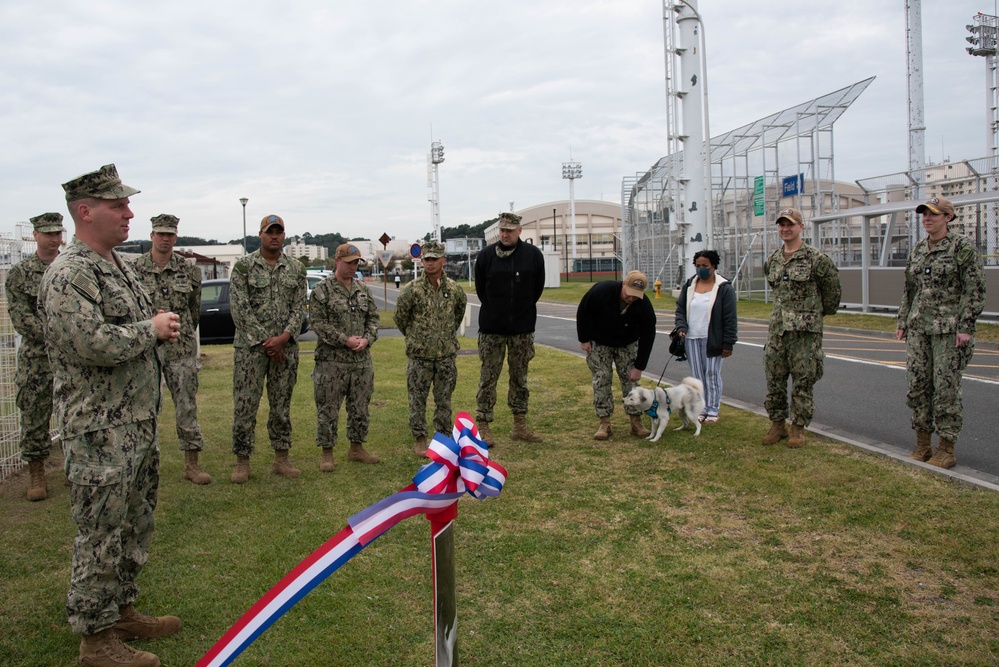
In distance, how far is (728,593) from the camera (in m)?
3.79

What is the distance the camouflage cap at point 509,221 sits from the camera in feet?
22.5

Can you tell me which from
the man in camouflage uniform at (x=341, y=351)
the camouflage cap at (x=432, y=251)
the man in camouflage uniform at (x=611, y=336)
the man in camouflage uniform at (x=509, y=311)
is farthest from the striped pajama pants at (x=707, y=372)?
the man in camouflage uniform at (x=341, y=351)

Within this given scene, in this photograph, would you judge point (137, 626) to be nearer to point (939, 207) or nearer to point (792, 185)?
point (939, 207)

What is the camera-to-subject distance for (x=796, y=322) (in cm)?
646

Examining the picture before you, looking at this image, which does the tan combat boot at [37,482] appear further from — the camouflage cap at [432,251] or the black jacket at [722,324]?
the black jacket at [722,324]

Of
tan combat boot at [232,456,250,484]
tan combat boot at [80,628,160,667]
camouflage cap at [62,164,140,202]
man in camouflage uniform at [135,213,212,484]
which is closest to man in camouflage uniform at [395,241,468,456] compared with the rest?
tan combat boot at [232,456,250,484]

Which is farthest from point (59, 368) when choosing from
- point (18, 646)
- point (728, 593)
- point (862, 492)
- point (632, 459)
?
point (862, 492)

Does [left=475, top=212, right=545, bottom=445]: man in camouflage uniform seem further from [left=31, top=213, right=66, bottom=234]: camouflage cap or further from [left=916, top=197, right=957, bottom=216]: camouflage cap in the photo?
[left=31, top=213, right=66, bottom=234]: camouflage cap

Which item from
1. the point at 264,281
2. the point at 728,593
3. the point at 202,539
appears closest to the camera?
the point at 728,593

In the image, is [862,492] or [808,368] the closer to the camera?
[862,492]

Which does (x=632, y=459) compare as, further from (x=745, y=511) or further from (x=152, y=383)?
(x=152, y=383)

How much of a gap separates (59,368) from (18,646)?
53.5 inches

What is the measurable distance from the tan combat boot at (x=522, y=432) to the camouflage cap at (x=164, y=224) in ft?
11.6

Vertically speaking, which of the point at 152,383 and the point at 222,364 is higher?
the point at 152,383
